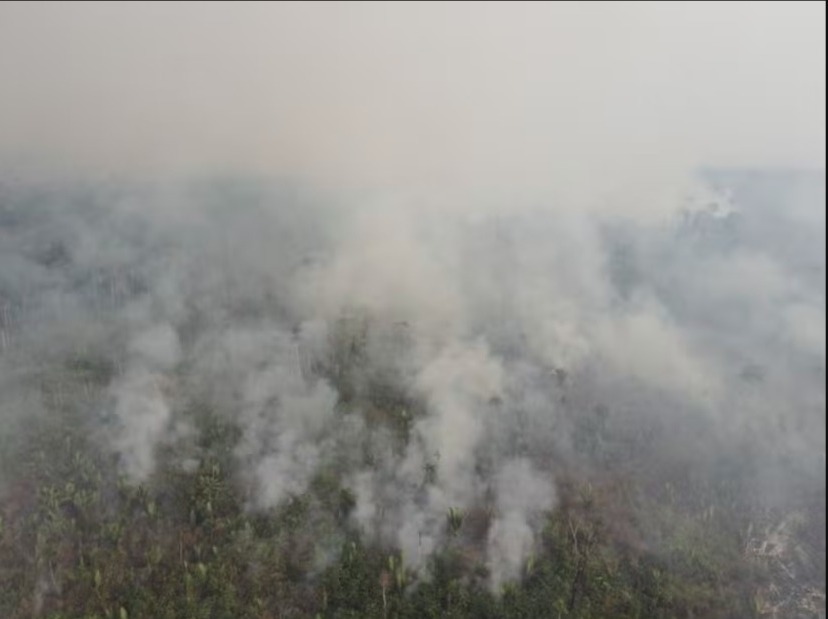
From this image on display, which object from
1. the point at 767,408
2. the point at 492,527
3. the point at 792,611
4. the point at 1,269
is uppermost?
the point at 1,269

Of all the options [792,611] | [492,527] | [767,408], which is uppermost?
[767,408]

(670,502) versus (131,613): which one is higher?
(131,613)

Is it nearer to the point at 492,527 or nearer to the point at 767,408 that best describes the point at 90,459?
the point at 492,527

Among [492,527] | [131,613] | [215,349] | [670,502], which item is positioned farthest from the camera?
[215,349]

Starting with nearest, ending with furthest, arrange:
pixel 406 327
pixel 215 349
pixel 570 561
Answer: pixel 570 561, pixel 215 349, pixel 406 327

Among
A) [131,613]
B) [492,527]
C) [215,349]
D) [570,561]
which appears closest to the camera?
[131,613]

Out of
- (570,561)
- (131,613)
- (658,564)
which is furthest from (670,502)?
(131,613)

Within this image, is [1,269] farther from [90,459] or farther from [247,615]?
[247,615]

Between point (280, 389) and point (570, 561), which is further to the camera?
point (280, 389)

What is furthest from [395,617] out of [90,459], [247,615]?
[90,459]
